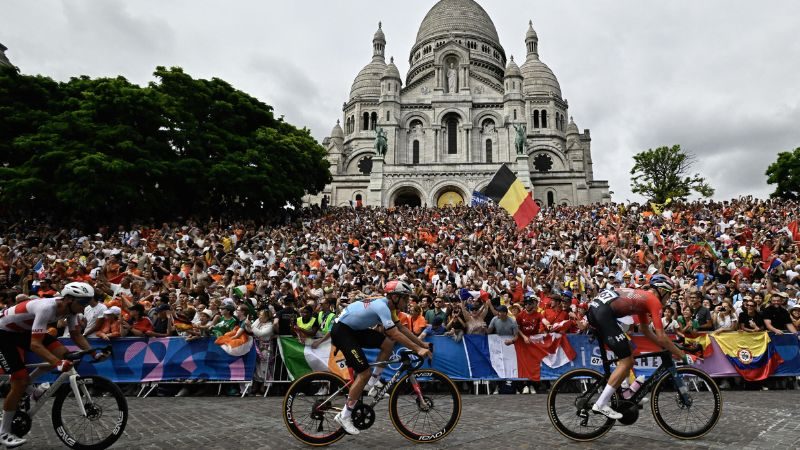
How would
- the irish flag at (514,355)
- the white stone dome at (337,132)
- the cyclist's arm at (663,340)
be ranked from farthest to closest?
1. the white stone dome at (337,132)
2. the irish flag at (514,355)
3. the cyclist's arm at (663,340)

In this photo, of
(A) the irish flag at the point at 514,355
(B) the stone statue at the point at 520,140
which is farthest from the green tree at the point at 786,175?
(A) the irish flag at the point at 514,355

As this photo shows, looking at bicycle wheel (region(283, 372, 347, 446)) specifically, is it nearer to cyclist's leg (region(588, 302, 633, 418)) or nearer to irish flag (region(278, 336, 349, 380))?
cyclist's leg (region(588, 302, 633, 418))

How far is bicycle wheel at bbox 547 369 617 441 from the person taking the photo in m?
5.47

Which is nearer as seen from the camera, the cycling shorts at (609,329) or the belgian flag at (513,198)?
the cycling shorts at (609,329)

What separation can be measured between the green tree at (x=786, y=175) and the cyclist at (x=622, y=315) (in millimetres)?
51291

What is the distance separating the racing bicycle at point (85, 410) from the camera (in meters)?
5.27

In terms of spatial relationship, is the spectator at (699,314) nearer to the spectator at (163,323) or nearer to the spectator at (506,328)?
the spectator at (506,328)

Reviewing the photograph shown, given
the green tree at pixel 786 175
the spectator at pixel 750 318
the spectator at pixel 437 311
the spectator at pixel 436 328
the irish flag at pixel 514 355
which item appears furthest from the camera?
the green tree at pixel 786 175

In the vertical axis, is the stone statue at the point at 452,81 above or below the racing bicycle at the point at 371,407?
above

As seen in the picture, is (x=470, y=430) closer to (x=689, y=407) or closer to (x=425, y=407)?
(x=425, y=407)

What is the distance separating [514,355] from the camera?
9.45 m

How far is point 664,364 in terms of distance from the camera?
556 cm

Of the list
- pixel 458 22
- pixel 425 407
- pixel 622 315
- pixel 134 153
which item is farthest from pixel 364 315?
pixel 458 22

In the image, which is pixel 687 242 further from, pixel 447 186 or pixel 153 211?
pixel 447 186
